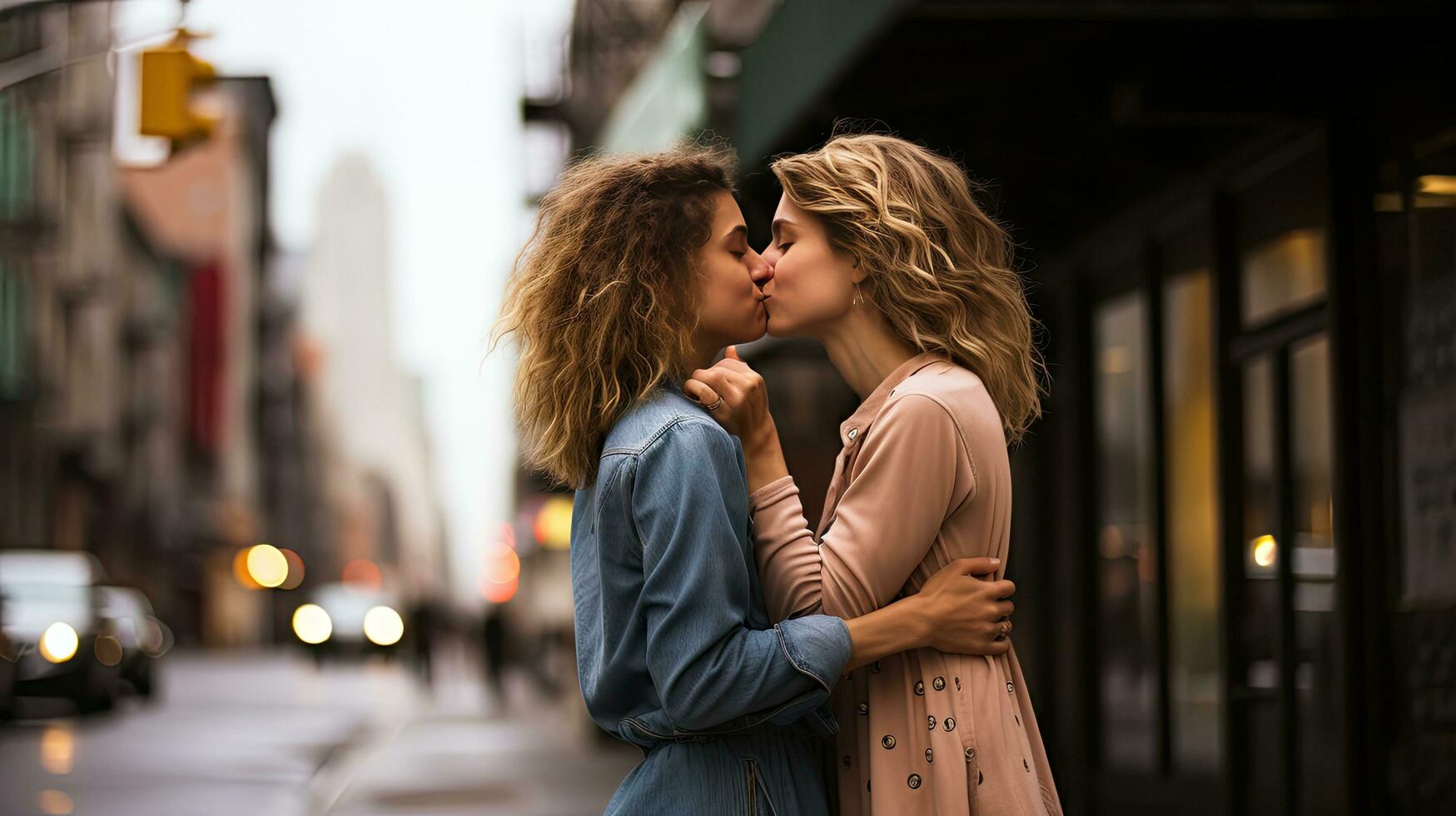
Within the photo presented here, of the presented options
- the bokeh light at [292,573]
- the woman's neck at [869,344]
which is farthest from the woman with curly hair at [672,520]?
the bokeh light at [292,573]

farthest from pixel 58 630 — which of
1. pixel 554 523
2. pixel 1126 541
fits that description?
pixel 1126 541

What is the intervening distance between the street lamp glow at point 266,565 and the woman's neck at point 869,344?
92.6m

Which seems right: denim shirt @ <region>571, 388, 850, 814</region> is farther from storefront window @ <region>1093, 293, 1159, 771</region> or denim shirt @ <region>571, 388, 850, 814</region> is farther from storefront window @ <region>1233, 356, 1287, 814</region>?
storefront window @ <region>1093, 293, 1159, 771</region>

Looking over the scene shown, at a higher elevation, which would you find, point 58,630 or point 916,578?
point 916,578

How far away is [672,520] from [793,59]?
6.53 metres

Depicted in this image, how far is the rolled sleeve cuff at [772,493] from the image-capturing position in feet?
9.92

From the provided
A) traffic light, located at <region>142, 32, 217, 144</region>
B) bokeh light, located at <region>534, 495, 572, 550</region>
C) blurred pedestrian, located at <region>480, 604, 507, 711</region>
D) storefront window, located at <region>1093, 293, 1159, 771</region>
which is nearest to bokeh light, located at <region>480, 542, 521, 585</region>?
blurred pedestrian, located at <region>480, 604, 507, 711</region>

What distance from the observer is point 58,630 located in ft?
72.3

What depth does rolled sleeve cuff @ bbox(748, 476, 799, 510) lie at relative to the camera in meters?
3.02

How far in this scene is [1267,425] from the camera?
9133 mm

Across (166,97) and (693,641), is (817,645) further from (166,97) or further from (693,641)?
(166,97)

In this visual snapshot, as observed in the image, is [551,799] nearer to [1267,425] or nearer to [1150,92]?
[1267,425]

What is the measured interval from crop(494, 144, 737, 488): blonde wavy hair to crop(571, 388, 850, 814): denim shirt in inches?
3.2

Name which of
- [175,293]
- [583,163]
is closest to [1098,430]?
[583,163]
